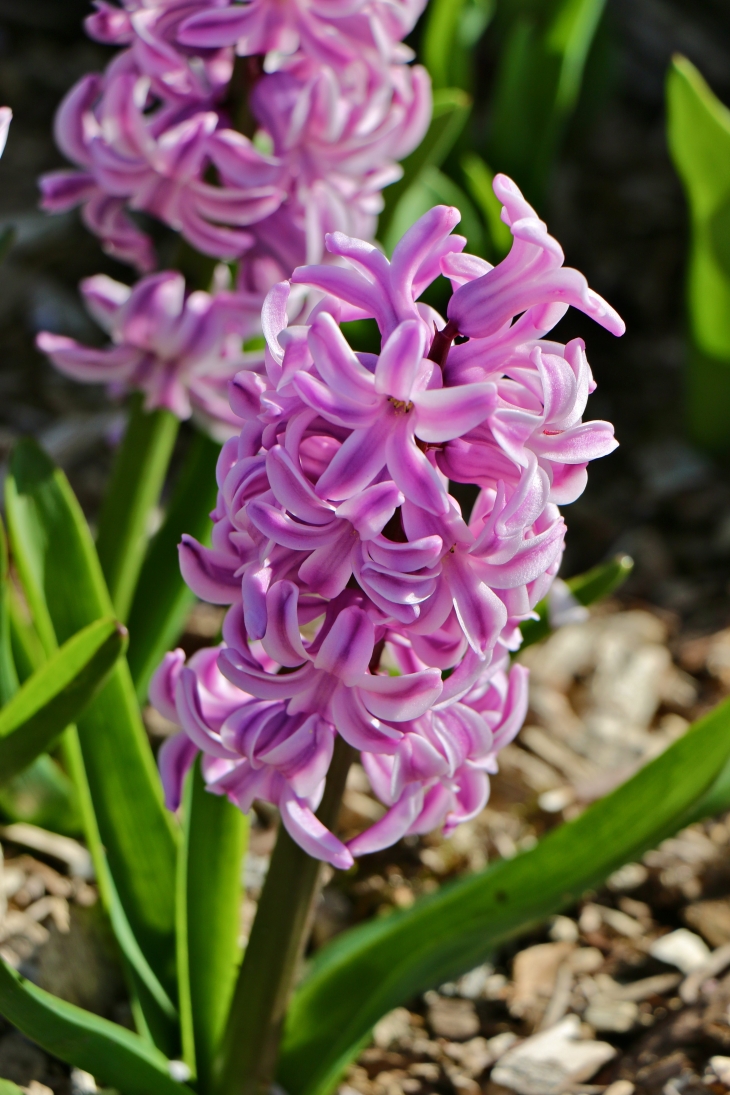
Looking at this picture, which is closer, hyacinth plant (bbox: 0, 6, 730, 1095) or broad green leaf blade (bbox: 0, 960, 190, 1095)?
hyacinth plant (bbox: 0, 6, 730, 1095)

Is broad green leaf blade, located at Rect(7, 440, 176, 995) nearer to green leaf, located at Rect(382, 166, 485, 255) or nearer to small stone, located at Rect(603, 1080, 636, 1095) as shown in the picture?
small stone, located at Rect(603, 1080, 636, 1095)

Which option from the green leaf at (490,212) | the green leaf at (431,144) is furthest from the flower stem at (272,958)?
the green leaf at (490,212)

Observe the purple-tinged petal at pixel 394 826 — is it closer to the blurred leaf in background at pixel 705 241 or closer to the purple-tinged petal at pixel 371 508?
the purple-tinged petal at pixel 371 508

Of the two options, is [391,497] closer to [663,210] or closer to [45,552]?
[45,552]

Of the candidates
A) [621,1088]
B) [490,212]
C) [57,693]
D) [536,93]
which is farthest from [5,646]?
[536,93]

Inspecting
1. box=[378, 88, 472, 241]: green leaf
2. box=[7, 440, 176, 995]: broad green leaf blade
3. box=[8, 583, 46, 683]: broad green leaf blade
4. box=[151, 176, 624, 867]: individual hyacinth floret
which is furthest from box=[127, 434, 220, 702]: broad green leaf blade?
box=[151, 176, 624, 867]: individual hyacinth floret

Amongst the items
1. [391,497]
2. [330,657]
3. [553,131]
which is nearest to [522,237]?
[391,497]
